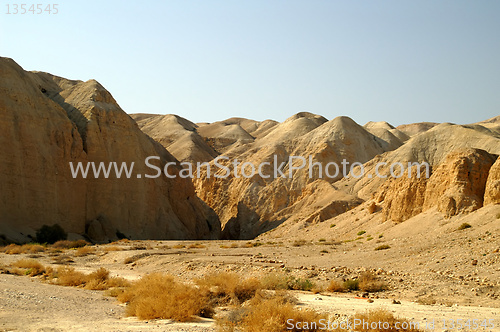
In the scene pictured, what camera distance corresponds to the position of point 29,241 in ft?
129

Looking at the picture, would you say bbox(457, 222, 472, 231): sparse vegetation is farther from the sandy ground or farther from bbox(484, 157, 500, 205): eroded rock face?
the sandy ground

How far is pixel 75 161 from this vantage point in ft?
159

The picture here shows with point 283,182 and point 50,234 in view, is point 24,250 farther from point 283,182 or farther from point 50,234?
point 283,182

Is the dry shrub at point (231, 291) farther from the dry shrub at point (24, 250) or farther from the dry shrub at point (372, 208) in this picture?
the dry shrub at point (372, 208)

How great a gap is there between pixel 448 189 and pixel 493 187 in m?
3.43

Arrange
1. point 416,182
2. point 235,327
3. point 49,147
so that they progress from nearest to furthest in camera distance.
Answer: point 235,327
point 416,182
point 49,147

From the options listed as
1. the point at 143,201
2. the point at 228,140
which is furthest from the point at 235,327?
the point at 228,140

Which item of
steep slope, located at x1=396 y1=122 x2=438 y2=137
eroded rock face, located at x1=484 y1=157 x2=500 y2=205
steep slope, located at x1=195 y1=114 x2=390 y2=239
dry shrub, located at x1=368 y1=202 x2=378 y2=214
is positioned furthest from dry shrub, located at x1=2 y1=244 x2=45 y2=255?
steep slope, located at x1=396 y1=122 x2=438 y2=137

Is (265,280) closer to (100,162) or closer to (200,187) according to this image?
(100,162)

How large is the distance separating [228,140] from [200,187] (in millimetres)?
43682

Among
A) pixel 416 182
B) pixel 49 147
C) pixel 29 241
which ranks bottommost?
pixel 29 241

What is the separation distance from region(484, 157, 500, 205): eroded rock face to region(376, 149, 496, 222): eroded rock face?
33.3 inches

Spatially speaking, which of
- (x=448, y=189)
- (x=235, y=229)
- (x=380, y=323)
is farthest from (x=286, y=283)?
(x=235, y=229)

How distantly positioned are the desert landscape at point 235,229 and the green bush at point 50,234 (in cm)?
15
